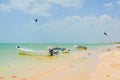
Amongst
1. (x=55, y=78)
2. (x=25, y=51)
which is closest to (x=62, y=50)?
(x=25, y=51)

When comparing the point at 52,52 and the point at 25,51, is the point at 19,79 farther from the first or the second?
the point at 25,51

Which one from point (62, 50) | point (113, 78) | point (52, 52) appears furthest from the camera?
point (62, 50)

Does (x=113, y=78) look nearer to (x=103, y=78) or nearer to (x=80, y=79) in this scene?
(x=103, y=78)

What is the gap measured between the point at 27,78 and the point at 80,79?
283 centimetres

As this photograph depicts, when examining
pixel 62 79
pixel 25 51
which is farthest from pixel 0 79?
pixel 25 51

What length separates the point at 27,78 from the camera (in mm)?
12281

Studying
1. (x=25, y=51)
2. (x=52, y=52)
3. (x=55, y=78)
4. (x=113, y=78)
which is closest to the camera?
(x=113, y=78)

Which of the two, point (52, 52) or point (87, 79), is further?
point (52, 52)

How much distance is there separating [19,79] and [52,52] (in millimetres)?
20179

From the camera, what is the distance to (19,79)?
39.5ft

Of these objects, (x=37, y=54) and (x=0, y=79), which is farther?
(x=37, y=54)

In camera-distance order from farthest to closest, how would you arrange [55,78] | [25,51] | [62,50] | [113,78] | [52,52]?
1. [62,50]
2. [25,51]
3. [52,52]
4. [55,78]
5. [113,78]

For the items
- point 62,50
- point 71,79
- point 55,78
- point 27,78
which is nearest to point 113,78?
point 71,79

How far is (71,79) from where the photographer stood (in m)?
11.8
